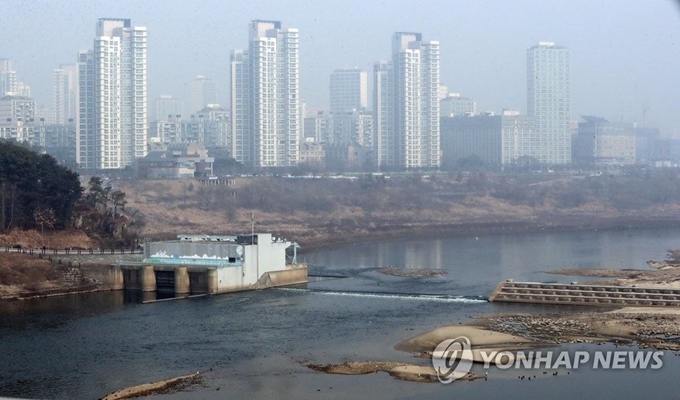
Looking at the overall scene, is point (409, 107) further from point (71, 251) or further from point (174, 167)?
point (71, 251)

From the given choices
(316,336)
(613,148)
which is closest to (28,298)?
(316,336)

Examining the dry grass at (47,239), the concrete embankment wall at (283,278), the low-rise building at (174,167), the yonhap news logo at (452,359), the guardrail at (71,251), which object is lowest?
the yonhap news logo at (452,359)

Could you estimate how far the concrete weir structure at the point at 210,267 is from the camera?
858 inches

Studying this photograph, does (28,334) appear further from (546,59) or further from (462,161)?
(546,59)

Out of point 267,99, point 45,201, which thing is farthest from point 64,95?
point 45,201

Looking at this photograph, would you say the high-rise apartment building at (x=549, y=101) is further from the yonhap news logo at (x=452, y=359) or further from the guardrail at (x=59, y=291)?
the yonhap news logo at (x=452, y=359)

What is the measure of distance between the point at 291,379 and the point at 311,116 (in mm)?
79802

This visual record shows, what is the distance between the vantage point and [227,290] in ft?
71.7

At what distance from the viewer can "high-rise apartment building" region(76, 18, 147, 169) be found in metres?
57.1

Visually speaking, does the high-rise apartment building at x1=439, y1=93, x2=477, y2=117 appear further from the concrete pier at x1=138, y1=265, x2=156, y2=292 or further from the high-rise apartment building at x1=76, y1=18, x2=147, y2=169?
the concrete pier at x1=138, y1=265, x2=156, y2=292

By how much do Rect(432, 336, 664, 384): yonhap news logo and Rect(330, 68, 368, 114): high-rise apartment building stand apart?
80758 millimetres

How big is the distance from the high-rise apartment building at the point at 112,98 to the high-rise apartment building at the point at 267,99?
717cm

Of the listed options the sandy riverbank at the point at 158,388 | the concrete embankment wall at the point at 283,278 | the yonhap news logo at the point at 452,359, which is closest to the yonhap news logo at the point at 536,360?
the yonhap news logo at the point at 452,359

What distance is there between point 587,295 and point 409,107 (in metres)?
51.8
